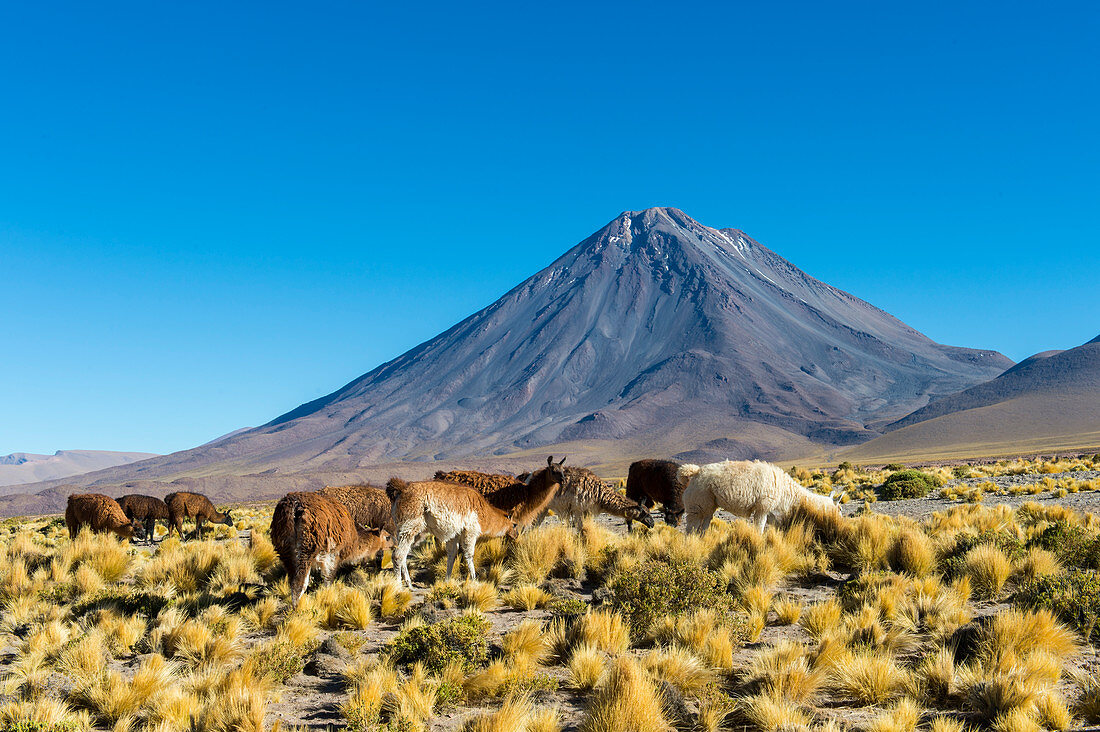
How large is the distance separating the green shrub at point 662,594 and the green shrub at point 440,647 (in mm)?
1677

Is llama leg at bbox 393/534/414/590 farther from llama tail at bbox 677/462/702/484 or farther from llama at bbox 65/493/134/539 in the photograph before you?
llama at bbox 65/493/134/539

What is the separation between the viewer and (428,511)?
10.1 metres

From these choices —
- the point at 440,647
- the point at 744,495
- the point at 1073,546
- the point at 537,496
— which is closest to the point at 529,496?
the point at 537,496

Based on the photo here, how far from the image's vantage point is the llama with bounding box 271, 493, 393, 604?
9.28 metres

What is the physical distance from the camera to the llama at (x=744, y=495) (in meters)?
12.8

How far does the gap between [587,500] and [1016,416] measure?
405ft

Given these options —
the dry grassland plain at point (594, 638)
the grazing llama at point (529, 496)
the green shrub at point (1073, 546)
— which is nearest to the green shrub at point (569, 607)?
the dry grassland plain at point (594, 638)

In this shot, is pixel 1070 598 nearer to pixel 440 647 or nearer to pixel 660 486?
pixel 440 647

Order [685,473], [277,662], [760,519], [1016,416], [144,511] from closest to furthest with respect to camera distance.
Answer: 1. [277,662]
2. [760,519]
3. [685,473]
4. [144,511]
5. [1016,416]

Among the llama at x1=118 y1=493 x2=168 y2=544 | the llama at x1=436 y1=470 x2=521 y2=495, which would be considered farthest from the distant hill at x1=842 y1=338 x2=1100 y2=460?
A: the llama at x1=118 y1=493 x2=168 y2=544

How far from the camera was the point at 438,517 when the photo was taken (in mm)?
10086

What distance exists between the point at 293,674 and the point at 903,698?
5439 millimetres

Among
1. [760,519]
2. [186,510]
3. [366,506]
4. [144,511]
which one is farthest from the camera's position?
[186,510]

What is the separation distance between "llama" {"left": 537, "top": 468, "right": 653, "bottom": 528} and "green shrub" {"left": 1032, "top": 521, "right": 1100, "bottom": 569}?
6251 millimetres
